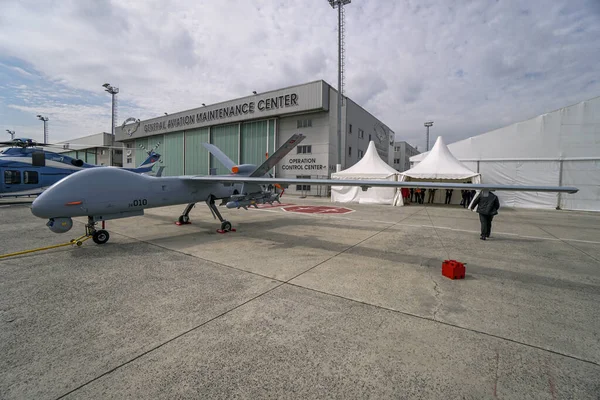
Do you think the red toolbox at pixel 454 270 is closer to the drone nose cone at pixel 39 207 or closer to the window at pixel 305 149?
the drone nose cone at pixel 39 207

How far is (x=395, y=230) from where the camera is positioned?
31.7 ft

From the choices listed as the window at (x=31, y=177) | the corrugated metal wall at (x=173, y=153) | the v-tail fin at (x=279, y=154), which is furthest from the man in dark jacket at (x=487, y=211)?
the corrugated metal wall at (x=173, y=153)

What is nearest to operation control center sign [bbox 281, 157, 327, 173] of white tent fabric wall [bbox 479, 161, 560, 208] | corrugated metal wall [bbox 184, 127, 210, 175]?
corrugated metal wall [bbox 184, 127, 210, 175]

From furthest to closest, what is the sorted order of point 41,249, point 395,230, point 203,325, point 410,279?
1. point 395,230
2. point 41,249
3. point 410,279
4. point 203,325

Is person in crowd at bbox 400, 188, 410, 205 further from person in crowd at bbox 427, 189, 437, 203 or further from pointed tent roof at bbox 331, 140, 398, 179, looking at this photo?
person in crowd at bbox 427, 189, 437, 203

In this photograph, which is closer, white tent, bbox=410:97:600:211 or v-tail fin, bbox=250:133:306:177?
v-tail fin, bbox=250:133:306:177

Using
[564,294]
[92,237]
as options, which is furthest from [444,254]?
[92,237]

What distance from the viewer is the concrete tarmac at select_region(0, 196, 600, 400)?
7.42ft

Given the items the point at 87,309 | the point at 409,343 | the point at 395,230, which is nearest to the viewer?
the point at 409,343

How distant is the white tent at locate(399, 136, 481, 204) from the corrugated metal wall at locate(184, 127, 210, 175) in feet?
86.6

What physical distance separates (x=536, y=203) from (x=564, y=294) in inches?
773

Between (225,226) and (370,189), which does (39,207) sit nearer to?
(225,226)

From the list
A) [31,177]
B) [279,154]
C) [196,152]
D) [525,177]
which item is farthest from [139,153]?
[525,177]

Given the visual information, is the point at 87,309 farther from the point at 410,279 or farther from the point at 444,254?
the point at 444,254
